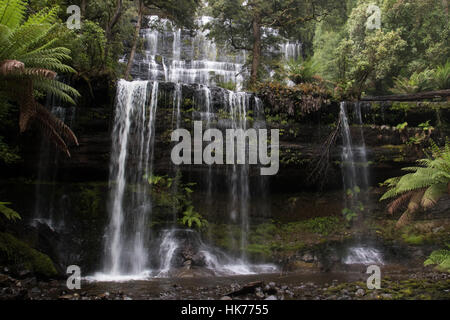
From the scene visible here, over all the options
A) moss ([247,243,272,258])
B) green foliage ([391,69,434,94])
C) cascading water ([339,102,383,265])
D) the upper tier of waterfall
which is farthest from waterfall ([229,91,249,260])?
green foliage ([391,69,434,94])

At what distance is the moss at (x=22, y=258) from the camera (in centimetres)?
581

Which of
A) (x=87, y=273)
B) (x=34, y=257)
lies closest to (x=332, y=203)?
(x=87, y=273)

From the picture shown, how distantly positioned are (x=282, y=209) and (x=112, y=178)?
555cm

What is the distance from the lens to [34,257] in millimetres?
6133

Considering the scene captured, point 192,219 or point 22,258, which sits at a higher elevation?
point 192,219

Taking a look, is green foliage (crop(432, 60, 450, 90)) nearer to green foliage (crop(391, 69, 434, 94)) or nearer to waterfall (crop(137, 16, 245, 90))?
green foliage (crop(391, 69, 434, 94))

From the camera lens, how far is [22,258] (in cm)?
596

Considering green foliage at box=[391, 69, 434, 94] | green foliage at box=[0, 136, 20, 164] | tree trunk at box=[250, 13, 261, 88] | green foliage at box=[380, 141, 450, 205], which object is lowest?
green foliage at box=[380, 141, 450, 205]

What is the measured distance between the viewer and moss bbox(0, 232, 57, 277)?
5.81 meters

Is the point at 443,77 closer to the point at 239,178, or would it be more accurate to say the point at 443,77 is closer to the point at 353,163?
the point at 353,163

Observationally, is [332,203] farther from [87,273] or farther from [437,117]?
[87,273]

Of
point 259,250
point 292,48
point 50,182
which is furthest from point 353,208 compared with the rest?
point 292,48

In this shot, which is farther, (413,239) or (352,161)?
(352,161)

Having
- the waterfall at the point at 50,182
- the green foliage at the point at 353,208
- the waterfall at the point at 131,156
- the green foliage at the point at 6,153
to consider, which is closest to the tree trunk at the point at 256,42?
the waterfall at the point at 131,156
